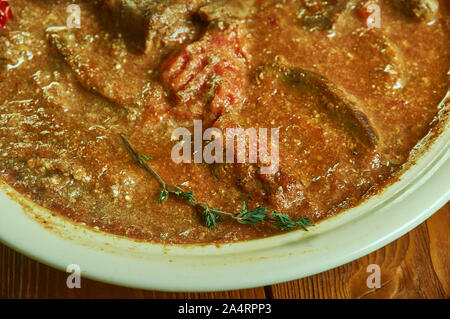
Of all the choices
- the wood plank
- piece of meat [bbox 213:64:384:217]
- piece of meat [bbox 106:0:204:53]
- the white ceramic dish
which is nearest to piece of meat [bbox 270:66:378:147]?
piece of meat [bbox 213:64:384:217]

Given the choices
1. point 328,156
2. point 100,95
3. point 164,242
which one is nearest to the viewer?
point 164,242

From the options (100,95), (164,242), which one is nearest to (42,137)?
(100,95)

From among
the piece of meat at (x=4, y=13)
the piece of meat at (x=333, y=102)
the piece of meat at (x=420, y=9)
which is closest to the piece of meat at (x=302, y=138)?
the piece of meat at (x=333, y=102)

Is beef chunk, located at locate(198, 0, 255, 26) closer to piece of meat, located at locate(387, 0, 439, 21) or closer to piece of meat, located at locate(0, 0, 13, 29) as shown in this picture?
piece of meat, located at locate(387, 0, 439, 21)

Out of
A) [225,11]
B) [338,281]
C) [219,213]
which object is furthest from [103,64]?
[338,281]

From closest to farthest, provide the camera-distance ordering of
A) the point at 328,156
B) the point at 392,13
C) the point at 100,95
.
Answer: the point at 328,156 < the point at 100,95 < the point at 392,13

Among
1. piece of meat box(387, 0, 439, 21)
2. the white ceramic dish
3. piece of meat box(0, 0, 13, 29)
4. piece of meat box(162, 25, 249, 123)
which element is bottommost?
the white ceramic dish

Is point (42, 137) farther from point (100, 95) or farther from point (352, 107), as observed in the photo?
point (352, 107)
